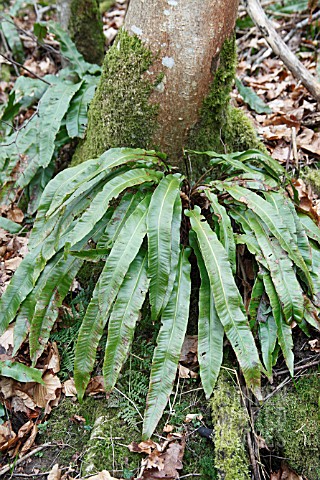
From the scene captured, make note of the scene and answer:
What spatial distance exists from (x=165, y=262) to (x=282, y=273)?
0.64m

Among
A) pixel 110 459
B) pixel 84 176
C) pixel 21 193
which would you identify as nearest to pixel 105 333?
pixel 110 459

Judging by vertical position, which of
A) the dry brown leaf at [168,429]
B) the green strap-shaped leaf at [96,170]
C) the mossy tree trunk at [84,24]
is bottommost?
the dry brown leaf at [168,429]

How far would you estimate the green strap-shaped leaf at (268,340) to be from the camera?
254cm

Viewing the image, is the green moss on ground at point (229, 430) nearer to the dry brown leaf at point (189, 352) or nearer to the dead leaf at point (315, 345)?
the dry brown leaf at point (189, 352)

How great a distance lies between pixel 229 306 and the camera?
2.46m

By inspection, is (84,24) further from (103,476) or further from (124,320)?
(103,476)

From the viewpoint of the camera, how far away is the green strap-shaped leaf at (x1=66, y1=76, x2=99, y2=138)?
373 centimetres

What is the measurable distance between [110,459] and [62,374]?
62 cm

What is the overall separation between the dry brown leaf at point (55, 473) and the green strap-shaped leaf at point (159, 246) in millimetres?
884

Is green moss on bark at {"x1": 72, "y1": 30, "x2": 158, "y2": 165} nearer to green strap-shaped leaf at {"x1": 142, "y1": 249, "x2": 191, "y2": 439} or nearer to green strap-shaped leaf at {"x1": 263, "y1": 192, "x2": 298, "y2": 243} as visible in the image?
green strap-shaped leaf at {"x1": 263, "y1": 192, "x2": 298, "y2": 243}

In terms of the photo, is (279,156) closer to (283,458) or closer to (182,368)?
(182,368)

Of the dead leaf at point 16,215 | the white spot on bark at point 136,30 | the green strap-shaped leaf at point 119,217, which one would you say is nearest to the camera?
the green strap-shaped leaf at point 119,217

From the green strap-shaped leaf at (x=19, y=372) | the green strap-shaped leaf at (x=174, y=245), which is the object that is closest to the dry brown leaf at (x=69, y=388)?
the green strap-shaped leaf at (x=19, y=372)

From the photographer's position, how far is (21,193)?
13.2 ft
